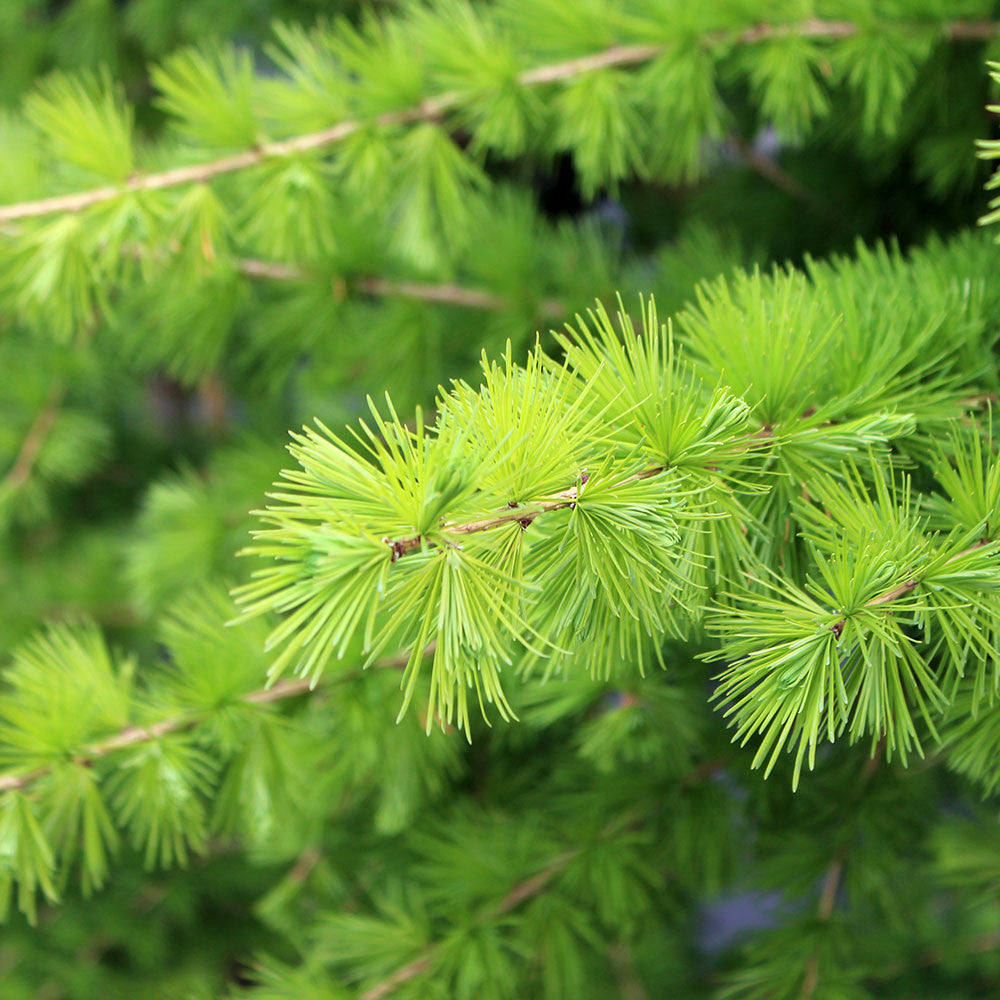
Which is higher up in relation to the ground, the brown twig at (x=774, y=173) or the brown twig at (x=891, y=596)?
the brown twig at (x=774, y=173)

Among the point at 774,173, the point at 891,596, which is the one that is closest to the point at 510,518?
the point at 891,596

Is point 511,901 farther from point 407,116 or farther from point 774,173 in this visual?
point 774,173

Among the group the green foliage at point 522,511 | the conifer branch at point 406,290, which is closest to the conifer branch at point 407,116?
the green foliage at point 522,511

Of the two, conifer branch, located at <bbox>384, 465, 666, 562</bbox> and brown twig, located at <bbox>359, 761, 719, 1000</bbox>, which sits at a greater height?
conifer branch, located at <bbox>384, 465, 666, 562</bbox>

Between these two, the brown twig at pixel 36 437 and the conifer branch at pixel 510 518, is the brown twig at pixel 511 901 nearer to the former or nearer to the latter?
the conifer branch at pixel 510 518

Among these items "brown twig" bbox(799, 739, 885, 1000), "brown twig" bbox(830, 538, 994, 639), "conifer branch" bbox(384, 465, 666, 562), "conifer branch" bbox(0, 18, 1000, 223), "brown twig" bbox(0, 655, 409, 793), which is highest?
"conifer branch" bbox(0, 18, 1000, 223)

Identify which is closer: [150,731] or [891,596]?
[891,596]

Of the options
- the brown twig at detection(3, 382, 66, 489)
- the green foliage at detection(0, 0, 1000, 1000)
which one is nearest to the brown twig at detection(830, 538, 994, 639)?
the green foliage at detection(0, 0, 1000, 1000)

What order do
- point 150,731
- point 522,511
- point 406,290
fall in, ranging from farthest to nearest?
point 406,290 < point 150,731 < point 522,511

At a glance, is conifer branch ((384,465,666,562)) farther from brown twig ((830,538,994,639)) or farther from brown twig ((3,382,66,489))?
brown twig ((3,382,66,489))
